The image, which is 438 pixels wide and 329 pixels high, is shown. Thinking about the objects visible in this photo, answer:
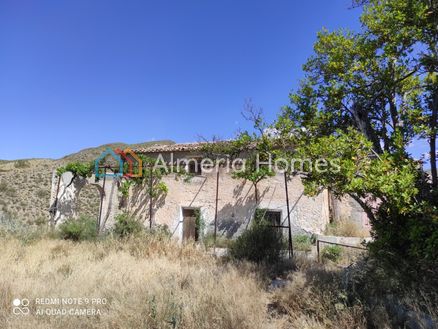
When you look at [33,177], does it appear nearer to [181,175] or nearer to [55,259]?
[181,175]

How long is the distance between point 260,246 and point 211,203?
7.14 metres

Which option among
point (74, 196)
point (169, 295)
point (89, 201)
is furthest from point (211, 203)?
point (89, 201)

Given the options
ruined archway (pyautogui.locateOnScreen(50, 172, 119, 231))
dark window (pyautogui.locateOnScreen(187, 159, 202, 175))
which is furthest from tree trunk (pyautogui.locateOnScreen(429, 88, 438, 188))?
ruined archway (pyautogui.locateOnScreen(50, 172, 119, 231))

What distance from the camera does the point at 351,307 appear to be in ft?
13.3

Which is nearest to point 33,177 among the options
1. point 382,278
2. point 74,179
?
point 74,179

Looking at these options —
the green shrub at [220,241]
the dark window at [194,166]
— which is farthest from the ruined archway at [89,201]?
the green shrub at [220,241]

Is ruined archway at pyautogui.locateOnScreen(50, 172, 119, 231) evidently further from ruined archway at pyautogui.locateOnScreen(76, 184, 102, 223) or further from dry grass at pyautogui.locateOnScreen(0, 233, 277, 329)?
dry grass at pyautogui.locateOnScreen(0, 233, 277, 329)

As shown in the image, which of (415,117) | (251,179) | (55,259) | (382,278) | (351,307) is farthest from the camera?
(251,179)

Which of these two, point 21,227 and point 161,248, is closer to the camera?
point 161,248

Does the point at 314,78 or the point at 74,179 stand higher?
the point at 314,78

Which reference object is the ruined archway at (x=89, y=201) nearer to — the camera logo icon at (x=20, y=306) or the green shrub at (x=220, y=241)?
the green shrub at (x=220, y=241)

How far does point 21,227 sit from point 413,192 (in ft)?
41.0

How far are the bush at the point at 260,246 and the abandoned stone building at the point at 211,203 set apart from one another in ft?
15.4

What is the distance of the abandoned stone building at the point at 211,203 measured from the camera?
45.8ft
